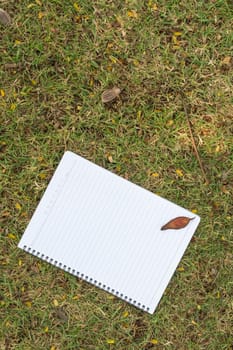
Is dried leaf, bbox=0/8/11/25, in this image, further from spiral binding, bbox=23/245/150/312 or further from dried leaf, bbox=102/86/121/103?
spiral binding, bbox=23/245/150/312

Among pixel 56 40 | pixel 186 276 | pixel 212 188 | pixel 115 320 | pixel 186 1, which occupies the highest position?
pixel 186 1

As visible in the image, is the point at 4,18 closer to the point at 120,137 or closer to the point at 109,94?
the point at 109,94

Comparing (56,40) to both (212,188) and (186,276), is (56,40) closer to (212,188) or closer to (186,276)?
(212,188)

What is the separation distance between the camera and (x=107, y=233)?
193cm

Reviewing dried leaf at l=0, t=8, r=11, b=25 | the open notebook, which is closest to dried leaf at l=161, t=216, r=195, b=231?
the open notebook

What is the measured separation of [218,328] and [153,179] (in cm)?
69

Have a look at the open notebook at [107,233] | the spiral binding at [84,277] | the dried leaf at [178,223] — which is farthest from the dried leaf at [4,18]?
the dried leaf at [178,223]

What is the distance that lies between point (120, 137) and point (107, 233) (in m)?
0.41

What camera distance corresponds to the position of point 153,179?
1.94 m

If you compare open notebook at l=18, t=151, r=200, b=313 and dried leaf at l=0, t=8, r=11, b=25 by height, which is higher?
dried leaf at l=0, t=8, r=11, b=25

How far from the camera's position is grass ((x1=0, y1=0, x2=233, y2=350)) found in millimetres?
1916

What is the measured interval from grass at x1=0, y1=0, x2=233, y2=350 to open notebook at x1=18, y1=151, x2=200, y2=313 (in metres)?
0.04

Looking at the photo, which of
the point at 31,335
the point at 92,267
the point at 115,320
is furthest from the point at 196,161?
the point at 31,335

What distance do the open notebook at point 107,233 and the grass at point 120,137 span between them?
0.04 metres
